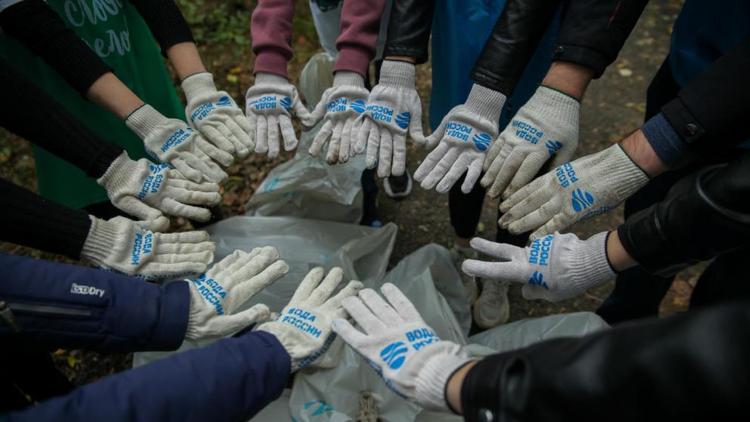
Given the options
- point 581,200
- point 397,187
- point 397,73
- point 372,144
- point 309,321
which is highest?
point 397,73

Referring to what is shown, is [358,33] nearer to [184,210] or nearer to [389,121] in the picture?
[389,121]

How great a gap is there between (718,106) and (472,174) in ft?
2.22

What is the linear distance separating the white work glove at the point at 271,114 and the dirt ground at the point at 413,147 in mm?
1049

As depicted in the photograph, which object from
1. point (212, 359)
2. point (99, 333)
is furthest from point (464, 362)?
point (99, 333)

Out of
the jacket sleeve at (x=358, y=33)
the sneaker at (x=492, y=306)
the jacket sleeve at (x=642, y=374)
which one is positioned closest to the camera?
the jacket sleeve at (x=642, y=374)

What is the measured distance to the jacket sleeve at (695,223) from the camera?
39.0 inches

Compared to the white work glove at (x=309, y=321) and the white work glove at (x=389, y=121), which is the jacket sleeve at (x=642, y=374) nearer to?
the white work glove at (x=309, y=321)

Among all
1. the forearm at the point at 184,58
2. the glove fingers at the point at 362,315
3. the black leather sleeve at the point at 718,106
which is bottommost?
the glove fingers at the point at 362,315

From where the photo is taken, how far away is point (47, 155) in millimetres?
1605

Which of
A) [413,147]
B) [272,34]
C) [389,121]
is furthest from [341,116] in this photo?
[413,147]

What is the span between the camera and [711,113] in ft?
3.74

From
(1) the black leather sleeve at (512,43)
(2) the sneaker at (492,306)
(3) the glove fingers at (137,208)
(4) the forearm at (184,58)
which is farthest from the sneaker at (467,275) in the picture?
(4) the forearm at (184,58)

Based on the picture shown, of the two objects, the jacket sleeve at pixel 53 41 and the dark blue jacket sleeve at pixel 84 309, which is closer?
the dark blue jacket sleeve at pixel 84 309

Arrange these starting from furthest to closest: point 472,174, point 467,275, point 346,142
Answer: point 467,275, point 346,142, point 472,174
